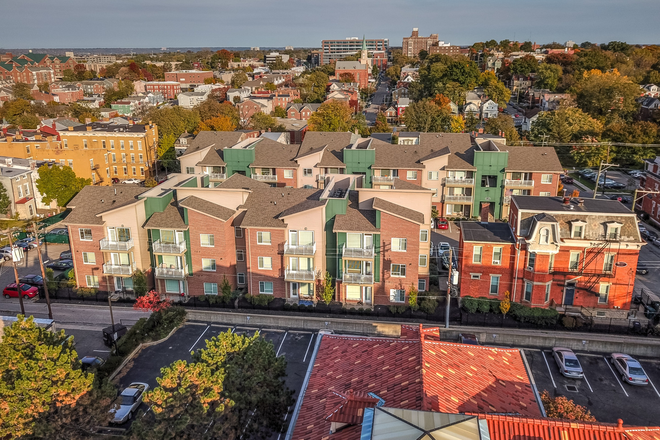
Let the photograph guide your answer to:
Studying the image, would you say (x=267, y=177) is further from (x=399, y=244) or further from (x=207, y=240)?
(x=399, y=244)

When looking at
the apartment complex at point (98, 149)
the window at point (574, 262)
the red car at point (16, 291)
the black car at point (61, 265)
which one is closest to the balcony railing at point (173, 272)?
the red car at point (16, 291)

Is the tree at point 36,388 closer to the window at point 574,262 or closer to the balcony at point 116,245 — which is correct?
the balcony at point 116,245

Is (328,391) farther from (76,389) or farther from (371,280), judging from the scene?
(371,280)

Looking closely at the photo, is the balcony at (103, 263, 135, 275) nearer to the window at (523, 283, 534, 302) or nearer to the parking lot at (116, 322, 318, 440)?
the parking lot at (116, 322, 318, 440)

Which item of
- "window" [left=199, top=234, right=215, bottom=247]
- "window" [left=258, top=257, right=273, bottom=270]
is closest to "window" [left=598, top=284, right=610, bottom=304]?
"window" [left=258, top=257, right=273, bottom=270]

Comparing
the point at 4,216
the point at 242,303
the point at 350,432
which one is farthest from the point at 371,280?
the point at 4,216

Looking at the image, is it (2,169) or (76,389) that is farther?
(2,169)
